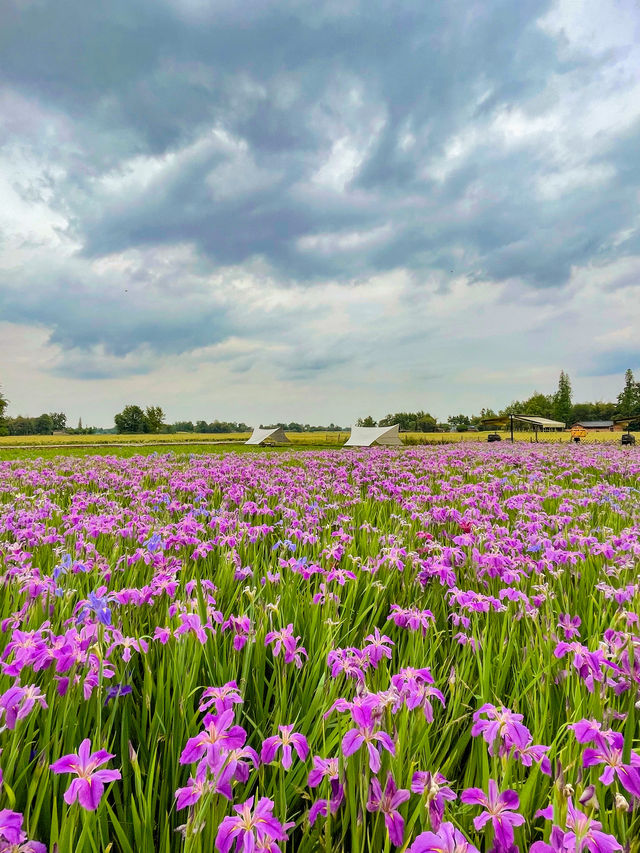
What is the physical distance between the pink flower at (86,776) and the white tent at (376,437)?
33.9m

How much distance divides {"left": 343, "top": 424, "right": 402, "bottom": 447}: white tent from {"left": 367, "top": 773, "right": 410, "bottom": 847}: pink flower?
33.8 metres

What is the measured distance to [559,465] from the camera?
13125 mm

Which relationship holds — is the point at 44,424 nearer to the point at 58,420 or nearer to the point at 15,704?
the point at 58,420

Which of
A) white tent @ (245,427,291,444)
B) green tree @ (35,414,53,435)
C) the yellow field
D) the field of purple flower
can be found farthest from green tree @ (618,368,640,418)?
green tree @ (35,414,53,435)

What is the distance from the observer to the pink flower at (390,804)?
1.24m

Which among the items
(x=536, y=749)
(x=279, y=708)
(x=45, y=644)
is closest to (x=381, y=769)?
(x=536, y=749)

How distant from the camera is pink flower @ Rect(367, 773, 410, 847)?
1241 mm

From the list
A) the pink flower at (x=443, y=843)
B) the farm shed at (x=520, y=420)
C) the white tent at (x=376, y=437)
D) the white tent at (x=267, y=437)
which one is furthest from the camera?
the farm shed at (x=520, y=420)

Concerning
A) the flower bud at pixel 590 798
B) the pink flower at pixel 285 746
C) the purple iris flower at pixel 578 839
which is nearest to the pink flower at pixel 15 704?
the pink flower at pixel 285 746

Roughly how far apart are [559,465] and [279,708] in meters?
13.3

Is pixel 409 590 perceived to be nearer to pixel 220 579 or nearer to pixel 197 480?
pixel 220 579

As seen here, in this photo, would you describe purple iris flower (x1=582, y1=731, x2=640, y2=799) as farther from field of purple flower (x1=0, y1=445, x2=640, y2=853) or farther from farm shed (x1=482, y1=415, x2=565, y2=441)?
farm shed (x1=482, y1=415, x2=565, y2=441)

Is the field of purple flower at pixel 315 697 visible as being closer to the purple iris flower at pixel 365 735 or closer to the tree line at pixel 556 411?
the purple iris flower at pixel 365 735

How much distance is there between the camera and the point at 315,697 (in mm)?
2145
